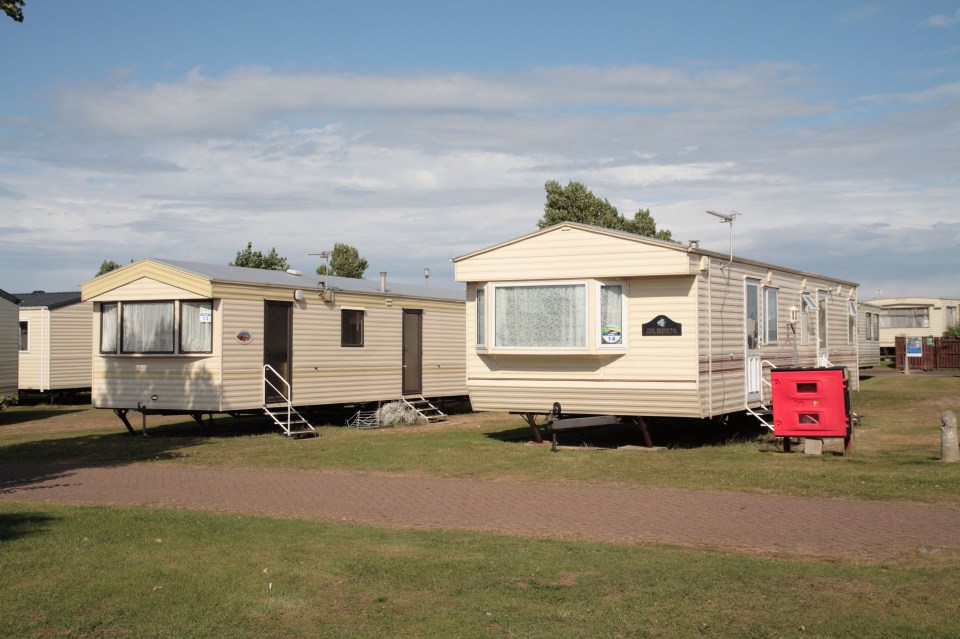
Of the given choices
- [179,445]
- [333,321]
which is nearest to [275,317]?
[333,321]

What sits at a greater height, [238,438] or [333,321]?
[333,321]

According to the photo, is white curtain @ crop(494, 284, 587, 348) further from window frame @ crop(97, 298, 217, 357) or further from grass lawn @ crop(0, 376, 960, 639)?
window frame @ crop(97, 298, 217, 357)

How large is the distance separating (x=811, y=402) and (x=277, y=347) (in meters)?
10.8

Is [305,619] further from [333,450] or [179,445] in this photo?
[179,445]

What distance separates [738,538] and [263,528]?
4530 millimetres

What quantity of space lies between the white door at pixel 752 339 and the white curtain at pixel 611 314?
2.55m

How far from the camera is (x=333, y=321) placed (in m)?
21.1

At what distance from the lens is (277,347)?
782 inches

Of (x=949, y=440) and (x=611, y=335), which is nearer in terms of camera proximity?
(x=949, y=440)

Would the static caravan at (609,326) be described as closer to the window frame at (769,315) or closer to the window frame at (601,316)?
the window frame at (601,316)

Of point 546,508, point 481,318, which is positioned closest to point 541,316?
point 481,318

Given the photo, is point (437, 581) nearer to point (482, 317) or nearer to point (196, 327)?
A: point (482, 317)

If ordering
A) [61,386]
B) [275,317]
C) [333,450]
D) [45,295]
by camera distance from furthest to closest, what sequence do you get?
[45,295] < [61,386] < [275,317] < [333,450]

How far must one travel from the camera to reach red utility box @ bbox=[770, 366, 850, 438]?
1389cm
